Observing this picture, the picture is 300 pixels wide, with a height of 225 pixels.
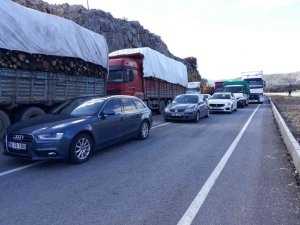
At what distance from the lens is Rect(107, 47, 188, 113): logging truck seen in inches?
620

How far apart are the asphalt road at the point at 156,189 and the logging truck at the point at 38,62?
9.69 ft

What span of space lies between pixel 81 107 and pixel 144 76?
32.7 ft

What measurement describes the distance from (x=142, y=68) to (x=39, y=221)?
557 inches

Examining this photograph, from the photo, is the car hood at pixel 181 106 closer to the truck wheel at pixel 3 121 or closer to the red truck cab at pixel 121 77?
the red truck cab at pixel 121 77

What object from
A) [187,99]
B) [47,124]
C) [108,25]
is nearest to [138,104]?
[47,124]

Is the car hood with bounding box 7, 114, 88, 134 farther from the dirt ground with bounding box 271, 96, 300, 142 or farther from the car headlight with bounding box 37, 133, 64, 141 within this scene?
the dirt ground with bounding box 271, 96, 300, 142

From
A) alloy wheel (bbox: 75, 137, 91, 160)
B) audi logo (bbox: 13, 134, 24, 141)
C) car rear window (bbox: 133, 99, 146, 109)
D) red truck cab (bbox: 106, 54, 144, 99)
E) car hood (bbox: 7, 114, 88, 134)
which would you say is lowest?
alloy wheel (bbox: 75, 137, 91, 160)

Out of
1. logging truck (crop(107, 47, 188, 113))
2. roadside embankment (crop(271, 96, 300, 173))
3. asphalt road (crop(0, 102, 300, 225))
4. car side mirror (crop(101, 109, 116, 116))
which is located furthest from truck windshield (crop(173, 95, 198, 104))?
car side mirror (crop(101, 109, 116, 116))

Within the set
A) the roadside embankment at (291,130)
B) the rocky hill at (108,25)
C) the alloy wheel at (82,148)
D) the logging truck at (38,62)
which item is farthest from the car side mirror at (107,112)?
the rocky hill at (108,25)

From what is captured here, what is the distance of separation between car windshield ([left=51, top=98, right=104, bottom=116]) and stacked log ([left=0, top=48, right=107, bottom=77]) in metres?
2.45

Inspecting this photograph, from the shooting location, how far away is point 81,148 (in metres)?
6.84

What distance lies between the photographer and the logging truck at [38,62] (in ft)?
29.8

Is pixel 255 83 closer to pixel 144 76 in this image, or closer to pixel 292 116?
pixel 292 116

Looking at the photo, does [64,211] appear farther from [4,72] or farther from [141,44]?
[141,44]
